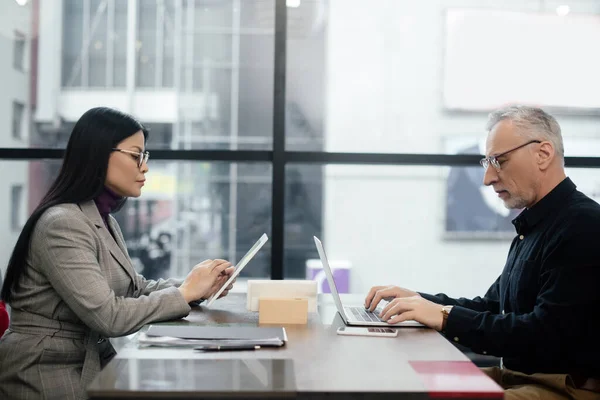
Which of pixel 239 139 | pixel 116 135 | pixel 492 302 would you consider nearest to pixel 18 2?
pixel 239 139

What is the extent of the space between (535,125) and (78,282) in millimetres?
1455

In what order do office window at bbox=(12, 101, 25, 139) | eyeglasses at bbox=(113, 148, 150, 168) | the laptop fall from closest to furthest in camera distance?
the laptop
eyeglasses at bbox=(113, 148, 150, 168)
office window at bbox=(12, 101, 25, 139)

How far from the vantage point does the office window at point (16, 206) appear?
3.21m

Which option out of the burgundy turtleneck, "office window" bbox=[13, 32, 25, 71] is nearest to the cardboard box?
the burgundy turtleneck

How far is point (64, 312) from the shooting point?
6.18ft

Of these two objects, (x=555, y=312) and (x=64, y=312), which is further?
(x=64, y=312)

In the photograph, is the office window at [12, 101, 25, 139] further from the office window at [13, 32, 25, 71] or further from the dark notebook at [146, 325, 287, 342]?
the dark notebook at [146, 325, 287, 342]

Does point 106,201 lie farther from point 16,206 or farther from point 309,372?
point 16,206

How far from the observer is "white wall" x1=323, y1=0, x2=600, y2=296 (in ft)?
10.7

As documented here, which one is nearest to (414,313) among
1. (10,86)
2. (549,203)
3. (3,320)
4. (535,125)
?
(549,203)

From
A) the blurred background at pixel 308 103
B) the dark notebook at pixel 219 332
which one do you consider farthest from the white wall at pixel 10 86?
the dark notebook at pixel 219 332

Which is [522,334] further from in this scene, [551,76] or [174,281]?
[551,76]

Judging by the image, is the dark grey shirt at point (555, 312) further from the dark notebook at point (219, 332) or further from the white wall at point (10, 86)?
the white wall at point (10, 86)

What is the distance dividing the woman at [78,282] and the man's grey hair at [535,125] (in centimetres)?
106
